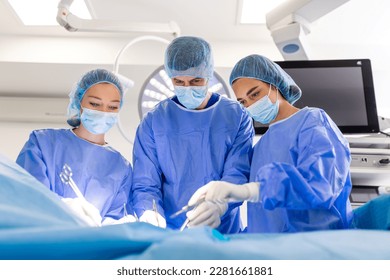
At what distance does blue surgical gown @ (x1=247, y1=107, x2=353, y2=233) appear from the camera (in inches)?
47.7

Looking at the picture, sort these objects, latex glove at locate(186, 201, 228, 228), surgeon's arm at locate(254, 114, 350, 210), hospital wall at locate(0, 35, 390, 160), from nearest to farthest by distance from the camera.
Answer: surgeon's arm at locate(254, 114, 350, 210) → latex glove at locate(186, 201, 228, 228) → hospital wall at locate(0, 35, 390, 160)

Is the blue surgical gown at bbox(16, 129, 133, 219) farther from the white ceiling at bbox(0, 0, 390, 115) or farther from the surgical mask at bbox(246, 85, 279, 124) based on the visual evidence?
the white ceiling at bbox(0, 0, 390, 115)

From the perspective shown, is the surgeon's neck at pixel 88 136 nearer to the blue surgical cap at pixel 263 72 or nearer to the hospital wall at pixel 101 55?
→ the blue surgical cap at pixel 263 72

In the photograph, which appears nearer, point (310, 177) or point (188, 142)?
point (310, 177)

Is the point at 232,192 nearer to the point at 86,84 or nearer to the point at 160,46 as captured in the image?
the point at 86,84

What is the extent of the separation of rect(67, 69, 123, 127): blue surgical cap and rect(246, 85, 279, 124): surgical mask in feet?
2.17

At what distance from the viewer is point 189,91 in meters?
1.85

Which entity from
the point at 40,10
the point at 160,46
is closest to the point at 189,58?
the point at 160,46

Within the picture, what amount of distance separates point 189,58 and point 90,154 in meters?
0.61

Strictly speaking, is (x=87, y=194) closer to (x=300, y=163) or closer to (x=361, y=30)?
(x=300, y=163)

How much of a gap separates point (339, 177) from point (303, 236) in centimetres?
55

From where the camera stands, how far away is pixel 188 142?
6.08 ft

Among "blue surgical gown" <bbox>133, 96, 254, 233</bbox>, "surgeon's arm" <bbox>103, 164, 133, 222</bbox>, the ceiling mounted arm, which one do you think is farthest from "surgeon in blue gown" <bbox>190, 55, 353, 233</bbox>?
the ceiling mounted arm

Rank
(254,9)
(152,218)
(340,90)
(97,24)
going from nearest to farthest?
(152,218)
(97,24)
(340,90)
(254,9)
